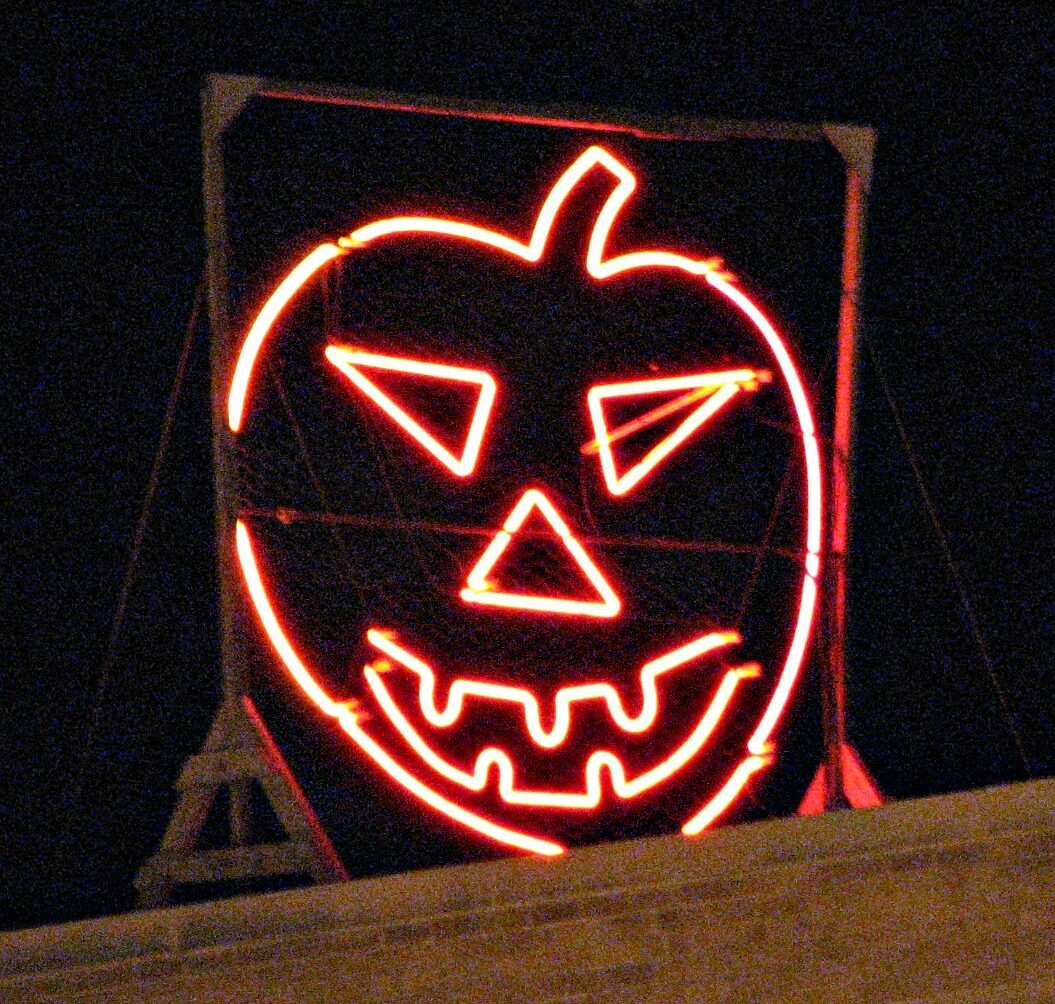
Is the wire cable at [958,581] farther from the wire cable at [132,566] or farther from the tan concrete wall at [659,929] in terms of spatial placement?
the wire cable at [132,566]

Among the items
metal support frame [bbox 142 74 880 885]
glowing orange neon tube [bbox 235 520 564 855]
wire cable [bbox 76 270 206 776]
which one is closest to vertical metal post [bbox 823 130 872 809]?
A: metal support frame [bbox 142 74 880 885]

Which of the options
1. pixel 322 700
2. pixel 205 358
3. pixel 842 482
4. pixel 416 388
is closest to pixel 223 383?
pixel 205 358

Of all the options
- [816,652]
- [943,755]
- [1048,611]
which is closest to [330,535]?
[816,652]

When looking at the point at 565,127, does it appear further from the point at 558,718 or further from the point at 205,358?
the point at 558,718

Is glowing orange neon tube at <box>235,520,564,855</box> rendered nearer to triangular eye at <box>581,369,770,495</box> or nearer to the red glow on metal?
Answer: the red glow on metal

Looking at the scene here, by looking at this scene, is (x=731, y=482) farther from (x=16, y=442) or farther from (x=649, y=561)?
(x=16, y=442)

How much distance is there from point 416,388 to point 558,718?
0.93 meters

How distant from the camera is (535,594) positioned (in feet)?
10.5

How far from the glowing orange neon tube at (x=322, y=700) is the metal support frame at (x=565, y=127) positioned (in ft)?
0.13

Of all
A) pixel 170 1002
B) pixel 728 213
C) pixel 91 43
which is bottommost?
pixel 170 1002

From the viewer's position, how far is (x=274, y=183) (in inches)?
123

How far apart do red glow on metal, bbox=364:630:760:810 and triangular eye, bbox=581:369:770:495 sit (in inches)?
19.6

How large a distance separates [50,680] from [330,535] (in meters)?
0.80

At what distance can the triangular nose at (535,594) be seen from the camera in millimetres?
3113
